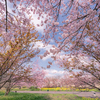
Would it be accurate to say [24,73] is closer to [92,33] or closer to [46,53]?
[46,53]

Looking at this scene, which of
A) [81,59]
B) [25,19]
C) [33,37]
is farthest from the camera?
[81,59]

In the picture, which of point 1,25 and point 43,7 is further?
point 43,7

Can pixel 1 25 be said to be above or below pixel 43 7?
below

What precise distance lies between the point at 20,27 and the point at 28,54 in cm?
258

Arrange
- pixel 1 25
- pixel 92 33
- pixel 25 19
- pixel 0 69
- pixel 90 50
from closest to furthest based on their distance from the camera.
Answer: pixel 1 25, pixel 25 19, pixel 0 69, pixel 92 33, pixel 90 50

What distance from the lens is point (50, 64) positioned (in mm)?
3412

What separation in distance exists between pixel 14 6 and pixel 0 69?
9.46 ft

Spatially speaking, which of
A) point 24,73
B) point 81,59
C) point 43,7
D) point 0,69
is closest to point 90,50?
point 81,59

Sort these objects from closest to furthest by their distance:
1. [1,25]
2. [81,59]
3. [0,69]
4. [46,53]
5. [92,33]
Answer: [1,25] → [46,53] → [0,69] → [92,33] → [81,59]

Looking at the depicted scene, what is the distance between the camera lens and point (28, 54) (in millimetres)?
5668

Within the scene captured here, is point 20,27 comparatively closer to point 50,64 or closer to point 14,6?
point 14,6

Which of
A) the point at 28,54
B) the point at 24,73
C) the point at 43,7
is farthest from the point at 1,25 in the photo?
the point at 24,73

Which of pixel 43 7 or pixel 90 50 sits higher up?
pixel 43 7

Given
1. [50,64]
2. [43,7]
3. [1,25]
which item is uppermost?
[43,7]
